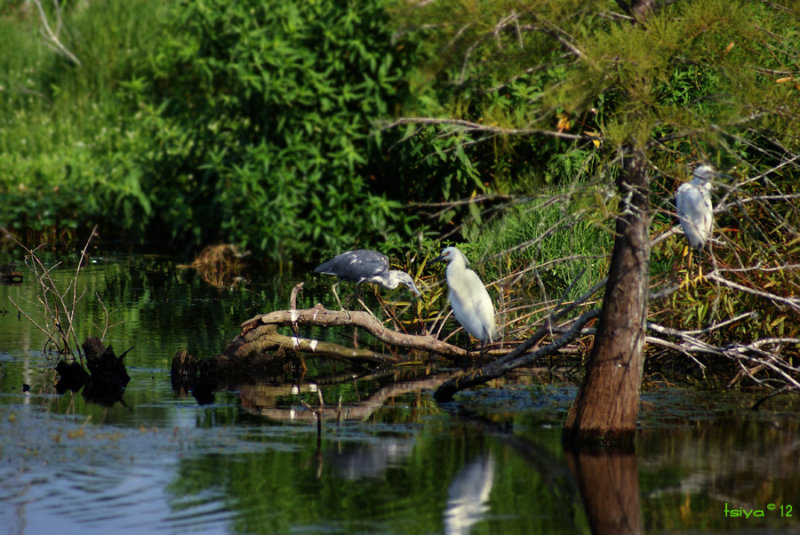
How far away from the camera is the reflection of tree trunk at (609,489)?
6309mm

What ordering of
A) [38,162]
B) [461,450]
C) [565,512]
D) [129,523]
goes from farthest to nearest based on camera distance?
[38,162], [461,450], [565,512], [129,523]

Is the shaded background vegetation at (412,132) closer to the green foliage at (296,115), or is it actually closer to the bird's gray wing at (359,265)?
the green foliage at (296,115)

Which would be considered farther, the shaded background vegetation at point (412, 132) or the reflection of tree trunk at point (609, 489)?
the shaded background vegetation at point (412, 132)

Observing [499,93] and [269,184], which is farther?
[269,184]

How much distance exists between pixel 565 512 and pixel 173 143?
528 inches

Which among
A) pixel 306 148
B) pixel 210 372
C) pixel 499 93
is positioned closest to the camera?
pixel 210 372

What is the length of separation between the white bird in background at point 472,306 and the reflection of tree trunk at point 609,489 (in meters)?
2.53

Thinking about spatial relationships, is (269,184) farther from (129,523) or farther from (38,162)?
(129,523)

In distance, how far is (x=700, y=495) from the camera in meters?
6.71

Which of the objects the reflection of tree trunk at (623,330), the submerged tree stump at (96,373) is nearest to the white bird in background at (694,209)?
the reflection of tree trunk at (623,330)

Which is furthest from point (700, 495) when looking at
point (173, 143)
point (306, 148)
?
point (173, 143)

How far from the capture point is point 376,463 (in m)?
7.31

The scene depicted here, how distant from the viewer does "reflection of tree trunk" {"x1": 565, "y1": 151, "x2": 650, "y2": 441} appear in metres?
7.52

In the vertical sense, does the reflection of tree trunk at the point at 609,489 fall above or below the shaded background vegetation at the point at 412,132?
below
